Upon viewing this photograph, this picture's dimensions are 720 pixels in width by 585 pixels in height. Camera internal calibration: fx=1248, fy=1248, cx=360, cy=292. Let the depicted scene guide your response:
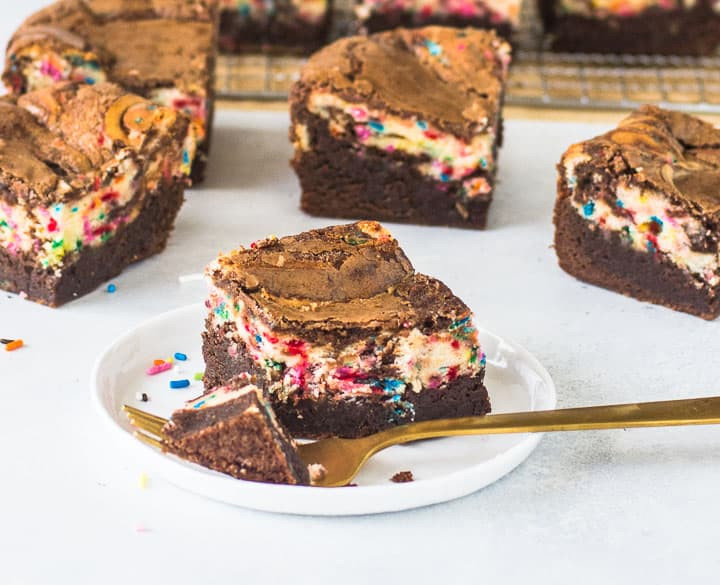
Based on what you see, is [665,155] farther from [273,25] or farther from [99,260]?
[273,25]

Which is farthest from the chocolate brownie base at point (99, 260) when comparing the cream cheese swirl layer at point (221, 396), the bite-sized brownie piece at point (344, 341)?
the cream cheese swirl layer at point (221, 396)

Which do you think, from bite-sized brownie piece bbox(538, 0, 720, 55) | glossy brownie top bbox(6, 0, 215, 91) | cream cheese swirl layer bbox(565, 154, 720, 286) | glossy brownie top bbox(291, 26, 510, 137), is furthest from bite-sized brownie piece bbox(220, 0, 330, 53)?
cream cheese swirl layer bbox(565, 154, 720, 286)

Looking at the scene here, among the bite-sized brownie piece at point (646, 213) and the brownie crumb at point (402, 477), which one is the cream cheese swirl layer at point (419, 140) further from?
the brownie crumb at point (402, 477)

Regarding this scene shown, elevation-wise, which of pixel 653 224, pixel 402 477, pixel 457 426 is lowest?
pixel 402 477

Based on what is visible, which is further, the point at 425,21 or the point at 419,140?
the point at 425,21

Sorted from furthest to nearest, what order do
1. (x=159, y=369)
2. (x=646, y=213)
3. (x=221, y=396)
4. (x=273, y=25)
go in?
(x=273, y=25), (x=646, y=213), (x=159, y=369), (x=221, y=396)

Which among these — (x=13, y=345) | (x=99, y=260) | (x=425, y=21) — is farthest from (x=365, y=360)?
(x=425, y=21)

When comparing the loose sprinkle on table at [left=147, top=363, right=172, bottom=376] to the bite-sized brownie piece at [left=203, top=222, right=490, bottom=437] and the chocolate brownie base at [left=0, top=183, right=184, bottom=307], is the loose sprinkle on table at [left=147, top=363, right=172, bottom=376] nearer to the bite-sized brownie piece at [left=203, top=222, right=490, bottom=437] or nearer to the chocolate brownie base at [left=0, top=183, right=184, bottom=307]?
the bite-sized brownie piece at [left=203, top=222, right=490, bottom=437]
